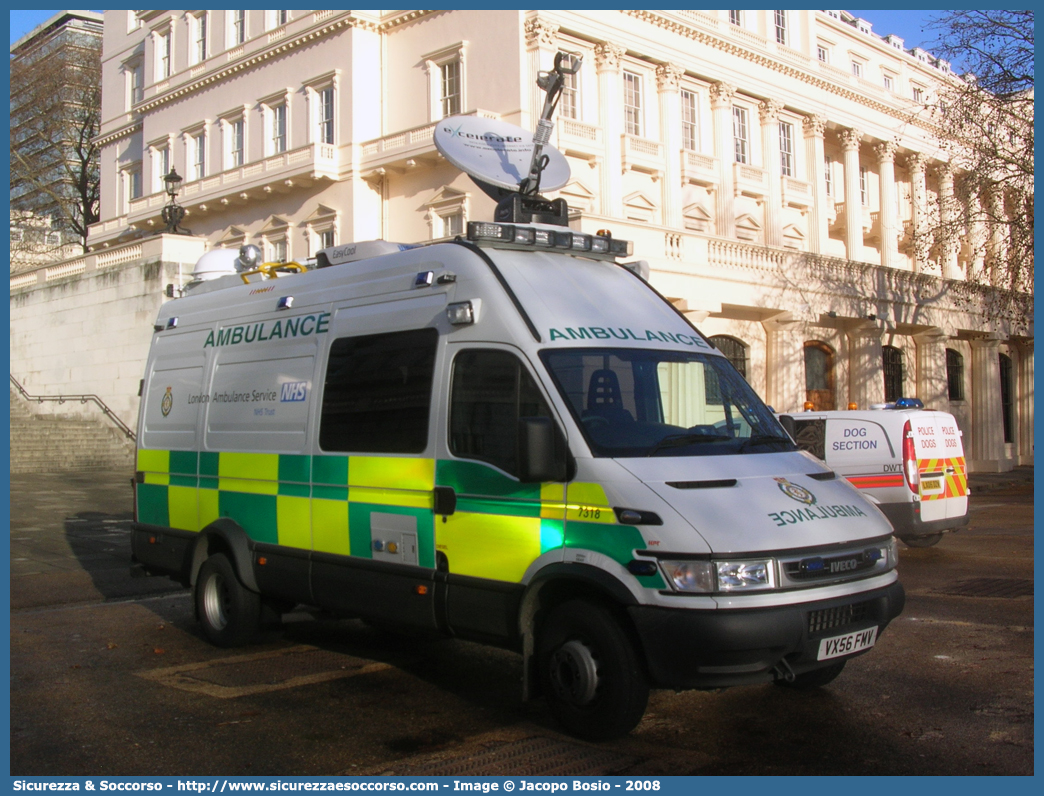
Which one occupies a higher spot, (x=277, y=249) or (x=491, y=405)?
(x=277, y=249)

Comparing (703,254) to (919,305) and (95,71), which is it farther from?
(95,71)

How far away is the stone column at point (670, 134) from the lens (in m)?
31.3

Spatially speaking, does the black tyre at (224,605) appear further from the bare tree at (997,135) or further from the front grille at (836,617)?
the bare tree at (997,135)

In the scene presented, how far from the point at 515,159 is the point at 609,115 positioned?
22.1m

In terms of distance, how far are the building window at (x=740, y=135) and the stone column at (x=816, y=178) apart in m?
3.00

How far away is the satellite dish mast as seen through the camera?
7.88 meters

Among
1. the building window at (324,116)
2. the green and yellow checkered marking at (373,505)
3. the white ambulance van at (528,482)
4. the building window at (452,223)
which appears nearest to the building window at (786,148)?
the building window at (452,223)

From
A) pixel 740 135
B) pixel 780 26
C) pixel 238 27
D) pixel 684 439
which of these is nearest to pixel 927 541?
pixel 684 439

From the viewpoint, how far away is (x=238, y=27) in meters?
36.3

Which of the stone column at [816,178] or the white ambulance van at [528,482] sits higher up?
the stone column at [816,178]

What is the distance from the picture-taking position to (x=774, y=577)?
16.4 feet

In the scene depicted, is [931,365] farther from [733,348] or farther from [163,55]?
[163,55]

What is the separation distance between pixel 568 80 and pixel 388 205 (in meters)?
6.82

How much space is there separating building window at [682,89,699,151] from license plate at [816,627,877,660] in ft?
94.6
